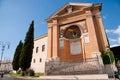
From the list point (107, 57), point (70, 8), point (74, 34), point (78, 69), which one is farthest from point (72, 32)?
point (78, 69)

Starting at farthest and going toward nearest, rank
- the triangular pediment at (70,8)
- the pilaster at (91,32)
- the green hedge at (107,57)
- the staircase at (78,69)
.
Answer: the triangular pediment at (70,8)
the pilaster at (91,32)
the green hedge at (107,57)
the staircase at (78,69)

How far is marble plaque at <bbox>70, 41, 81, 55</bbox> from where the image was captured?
2445 centimetres

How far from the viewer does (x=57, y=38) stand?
2547 centimetres

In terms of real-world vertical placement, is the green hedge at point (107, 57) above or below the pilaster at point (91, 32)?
A: below

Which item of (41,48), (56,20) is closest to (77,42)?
(56,20)

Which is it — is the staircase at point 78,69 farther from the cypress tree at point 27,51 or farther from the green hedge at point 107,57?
the cypress tree at point 27,51

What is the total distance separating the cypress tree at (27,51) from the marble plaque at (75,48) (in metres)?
8.82

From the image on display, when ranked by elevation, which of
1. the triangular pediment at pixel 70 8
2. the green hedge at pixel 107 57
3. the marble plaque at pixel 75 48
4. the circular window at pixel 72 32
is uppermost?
the triangular pediment at pixel 70 8

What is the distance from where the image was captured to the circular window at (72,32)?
2553cm

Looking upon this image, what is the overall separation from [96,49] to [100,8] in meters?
8.98

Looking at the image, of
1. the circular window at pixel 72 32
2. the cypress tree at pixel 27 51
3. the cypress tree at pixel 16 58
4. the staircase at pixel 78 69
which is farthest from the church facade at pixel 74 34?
the cypress tree at pixel 16 58

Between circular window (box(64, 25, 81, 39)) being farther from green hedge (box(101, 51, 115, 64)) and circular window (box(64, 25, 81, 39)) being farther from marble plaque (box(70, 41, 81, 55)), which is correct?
green hedge (box(101, 51, 115, 64))

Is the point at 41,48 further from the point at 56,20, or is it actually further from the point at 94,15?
the point at 94,15

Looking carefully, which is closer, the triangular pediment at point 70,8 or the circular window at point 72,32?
the triangular pediment at point 70,8
